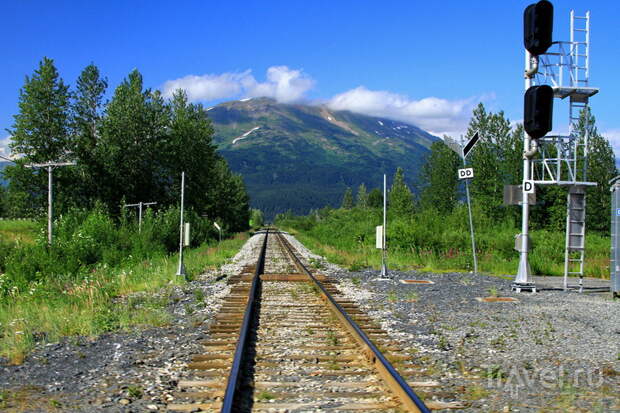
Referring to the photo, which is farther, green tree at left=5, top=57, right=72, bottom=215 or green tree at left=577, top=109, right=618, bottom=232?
green tree at left=577, top=109, right=618, bottom=232

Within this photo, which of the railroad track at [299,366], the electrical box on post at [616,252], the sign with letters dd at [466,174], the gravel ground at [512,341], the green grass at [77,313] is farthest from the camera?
the sign with letters dd at [466,174]

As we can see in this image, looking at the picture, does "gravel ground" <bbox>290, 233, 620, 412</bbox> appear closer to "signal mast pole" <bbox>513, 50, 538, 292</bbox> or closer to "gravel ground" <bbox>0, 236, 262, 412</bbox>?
"signal mast pole" <bbox>513, 50, 538, 292</bbox>

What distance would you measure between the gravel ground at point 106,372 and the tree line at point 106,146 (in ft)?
99.4

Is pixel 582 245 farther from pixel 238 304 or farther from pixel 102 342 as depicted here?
pixel 102 342

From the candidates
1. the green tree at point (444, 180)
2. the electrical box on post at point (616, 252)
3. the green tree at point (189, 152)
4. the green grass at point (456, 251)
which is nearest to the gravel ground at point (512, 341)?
the electrical box on post at point (616, 252)

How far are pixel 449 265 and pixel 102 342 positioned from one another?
1440 centimetres

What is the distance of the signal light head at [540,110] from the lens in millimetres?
12078

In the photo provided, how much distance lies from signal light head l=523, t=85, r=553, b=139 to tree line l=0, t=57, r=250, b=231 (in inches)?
1153

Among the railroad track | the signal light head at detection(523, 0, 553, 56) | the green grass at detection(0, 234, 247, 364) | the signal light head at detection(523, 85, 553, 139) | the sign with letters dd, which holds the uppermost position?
the signal light head at detection(523, 0, 553, 56)

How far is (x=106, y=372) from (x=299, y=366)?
204 cm

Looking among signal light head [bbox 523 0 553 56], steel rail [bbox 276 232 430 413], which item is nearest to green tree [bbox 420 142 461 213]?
signal light head [bbox 523 0 553 56]

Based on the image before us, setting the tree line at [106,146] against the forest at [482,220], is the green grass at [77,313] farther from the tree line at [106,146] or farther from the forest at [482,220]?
the tree line at [106,146]

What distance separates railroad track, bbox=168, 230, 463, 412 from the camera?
4.82 metres

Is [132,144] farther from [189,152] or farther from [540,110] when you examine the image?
[540,110]
